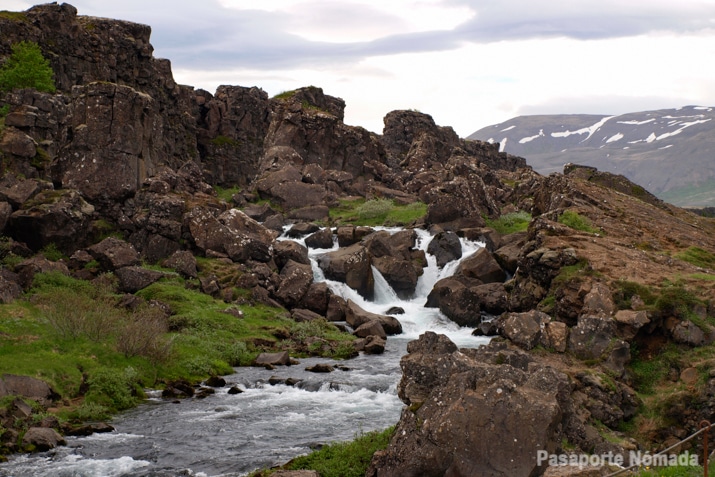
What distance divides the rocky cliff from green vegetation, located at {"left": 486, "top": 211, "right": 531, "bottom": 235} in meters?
0.86

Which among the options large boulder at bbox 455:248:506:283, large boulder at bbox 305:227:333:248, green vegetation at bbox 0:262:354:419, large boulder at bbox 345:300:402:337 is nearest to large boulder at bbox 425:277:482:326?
large boulder at bbox 455:248:506:283

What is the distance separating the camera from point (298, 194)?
251 feet

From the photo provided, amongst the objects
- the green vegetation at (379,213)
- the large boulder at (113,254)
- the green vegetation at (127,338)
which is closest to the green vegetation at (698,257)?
the green vegetation at (127,338)

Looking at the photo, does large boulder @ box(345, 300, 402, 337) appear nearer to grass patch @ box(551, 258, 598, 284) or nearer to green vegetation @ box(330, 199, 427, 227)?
grass patch @ box(551, 258, 598, 284)

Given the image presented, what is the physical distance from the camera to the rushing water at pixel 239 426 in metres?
21.1

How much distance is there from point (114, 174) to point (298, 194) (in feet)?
90.8

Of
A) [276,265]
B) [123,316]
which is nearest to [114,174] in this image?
[276,265]

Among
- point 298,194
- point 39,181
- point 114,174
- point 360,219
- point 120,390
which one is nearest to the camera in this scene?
point 120,390

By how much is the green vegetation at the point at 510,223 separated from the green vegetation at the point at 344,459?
47324mm

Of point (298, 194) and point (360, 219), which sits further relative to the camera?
point (298, 194)

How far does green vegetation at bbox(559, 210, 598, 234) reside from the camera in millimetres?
38031

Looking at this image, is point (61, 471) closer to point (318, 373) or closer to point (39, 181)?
point (318, 373)

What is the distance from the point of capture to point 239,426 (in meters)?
25.6

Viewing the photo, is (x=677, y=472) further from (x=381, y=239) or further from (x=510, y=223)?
(x=510, y=223)
